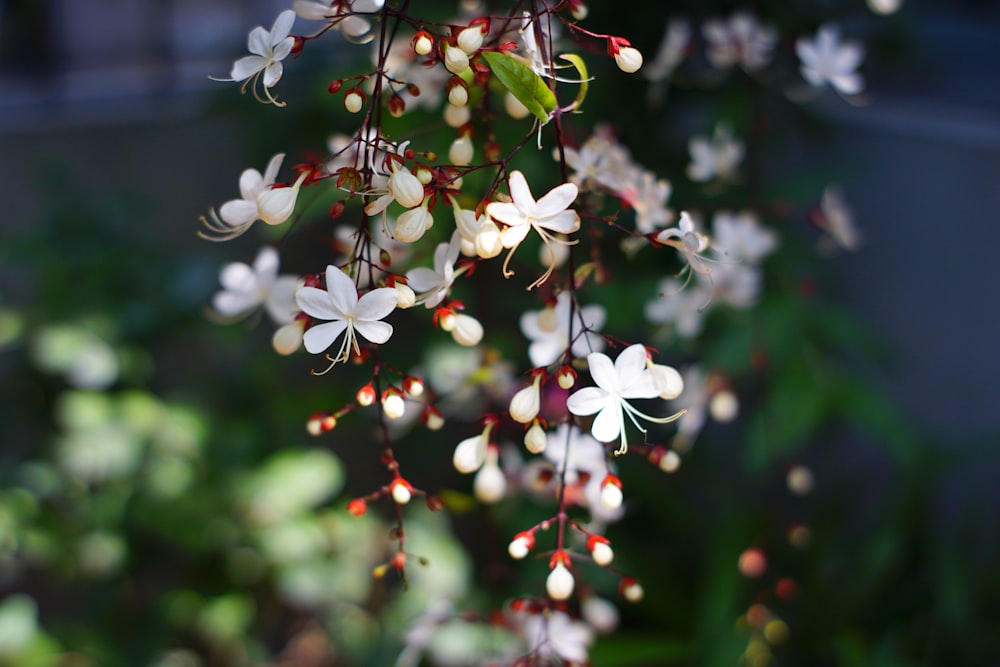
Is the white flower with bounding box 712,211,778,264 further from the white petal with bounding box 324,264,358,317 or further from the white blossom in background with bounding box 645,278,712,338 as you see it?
the white petal with bounding box 324,264,358,317

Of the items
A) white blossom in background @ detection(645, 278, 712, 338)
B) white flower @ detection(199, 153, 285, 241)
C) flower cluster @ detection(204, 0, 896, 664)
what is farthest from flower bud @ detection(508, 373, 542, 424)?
white blossom in background @ detection(645, 278, 712, 338)

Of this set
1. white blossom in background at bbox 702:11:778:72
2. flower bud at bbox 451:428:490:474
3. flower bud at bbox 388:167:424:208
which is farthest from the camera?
white blossom in background at bbox 702:11:778:72

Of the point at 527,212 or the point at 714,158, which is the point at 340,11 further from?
the point at 714,158

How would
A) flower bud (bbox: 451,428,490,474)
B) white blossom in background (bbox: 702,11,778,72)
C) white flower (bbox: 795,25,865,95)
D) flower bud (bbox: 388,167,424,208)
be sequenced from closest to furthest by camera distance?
flower bud (bbox: 388,167,424,208), flower bud (bbox: 451,428,490,474), white flower (bbox: 795,25,865,95), white blossom in background (bbox: 702,11,778,72)

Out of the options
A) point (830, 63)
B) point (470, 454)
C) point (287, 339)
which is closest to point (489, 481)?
point (470, 454)

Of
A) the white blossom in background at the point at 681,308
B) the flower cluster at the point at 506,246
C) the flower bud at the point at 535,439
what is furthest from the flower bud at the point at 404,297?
the white blossom in background at the point at 681,308

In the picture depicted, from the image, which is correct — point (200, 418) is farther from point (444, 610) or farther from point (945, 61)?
point (945, 61)
